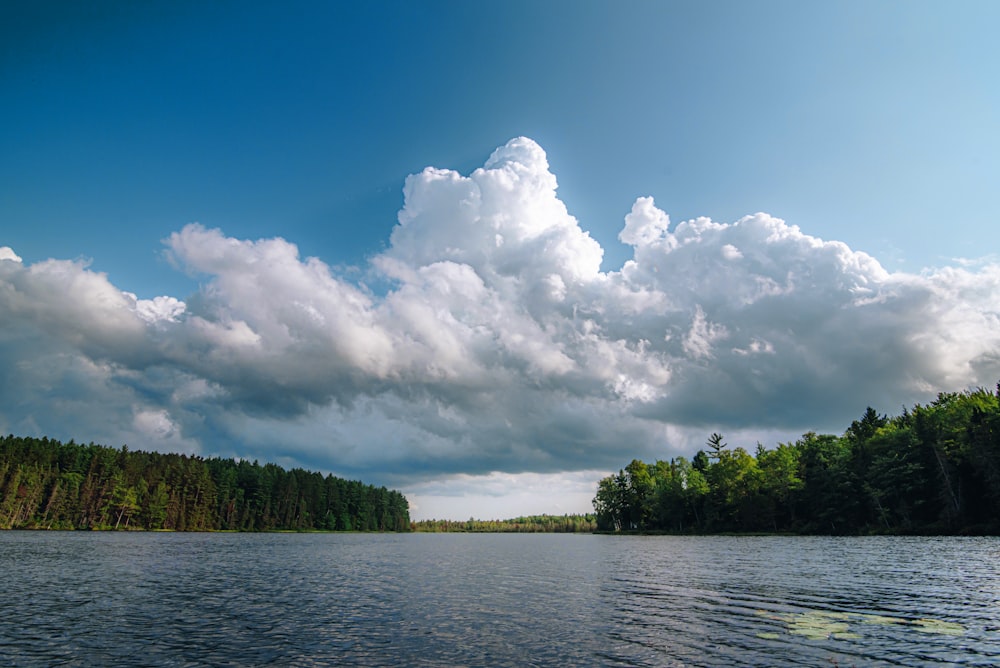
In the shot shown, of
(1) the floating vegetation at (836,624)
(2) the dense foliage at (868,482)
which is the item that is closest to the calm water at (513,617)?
(1) the floating vegetation at (836,624)

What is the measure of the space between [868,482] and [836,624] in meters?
123

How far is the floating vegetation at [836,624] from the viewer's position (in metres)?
23.6

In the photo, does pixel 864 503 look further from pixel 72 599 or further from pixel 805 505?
pixel 72 599

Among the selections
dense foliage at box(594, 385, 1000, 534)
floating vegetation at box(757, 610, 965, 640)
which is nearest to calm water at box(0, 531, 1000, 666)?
floating vegetation at box(757, 610, 965, 640)

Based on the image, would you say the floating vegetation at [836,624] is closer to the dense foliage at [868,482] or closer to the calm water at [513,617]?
the calm water at [513,617]

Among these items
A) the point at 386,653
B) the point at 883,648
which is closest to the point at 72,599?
the point at 386,653

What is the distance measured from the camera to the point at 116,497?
591 ft

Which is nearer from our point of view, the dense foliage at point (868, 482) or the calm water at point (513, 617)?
the calm water at point (513, 617)

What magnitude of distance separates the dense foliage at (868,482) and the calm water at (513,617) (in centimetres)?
6702

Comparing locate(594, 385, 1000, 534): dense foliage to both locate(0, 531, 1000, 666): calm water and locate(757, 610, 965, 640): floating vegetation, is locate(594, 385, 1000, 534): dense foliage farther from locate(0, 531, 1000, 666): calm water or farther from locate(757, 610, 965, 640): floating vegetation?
locate(757, 610, 965, 640): floating vegetation

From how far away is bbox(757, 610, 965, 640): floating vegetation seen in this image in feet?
77.5

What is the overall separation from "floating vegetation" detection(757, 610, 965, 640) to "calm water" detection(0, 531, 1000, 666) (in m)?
0.10

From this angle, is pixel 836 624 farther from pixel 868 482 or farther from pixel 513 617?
pixel 868 482

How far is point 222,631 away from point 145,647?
394 cm
